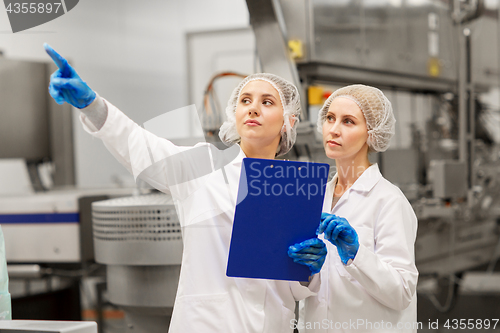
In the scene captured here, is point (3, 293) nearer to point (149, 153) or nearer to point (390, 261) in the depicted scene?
point (149, 153)

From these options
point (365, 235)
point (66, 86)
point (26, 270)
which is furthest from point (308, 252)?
point (26, 270)

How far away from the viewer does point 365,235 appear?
1098 millimetres

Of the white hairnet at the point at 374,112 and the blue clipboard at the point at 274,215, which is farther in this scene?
the white hairnet at the point at 374,112

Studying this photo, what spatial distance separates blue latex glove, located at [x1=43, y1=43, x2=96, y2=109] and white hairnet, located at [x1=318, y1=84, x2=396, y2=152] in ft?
1.91

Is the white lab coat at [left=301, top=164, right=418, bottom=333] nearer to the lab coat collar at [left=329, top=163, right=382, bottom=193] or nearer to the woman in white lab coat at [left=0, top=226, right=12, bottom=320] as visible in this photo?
the lab coat collar at [left=329, top=163, right=382, bottom=193]

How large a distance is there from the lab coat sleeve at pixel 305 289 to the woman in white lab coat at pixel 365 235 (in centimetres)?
1

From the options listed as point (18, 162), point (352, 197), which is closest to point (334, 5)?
point (352, 197)

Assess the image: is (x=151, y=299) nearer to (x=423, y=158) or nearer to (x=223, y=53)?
(x=423, y=158)

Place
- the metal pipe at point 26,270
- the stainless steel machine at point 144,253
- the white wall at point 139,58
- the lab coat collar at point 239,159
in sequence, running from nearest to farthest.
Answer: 1. the lab coat collar at point 239,159
2. the stainless steel machine at point 144,253
3. the metal pipe at point 26,270
4. the white wall at point 139,58

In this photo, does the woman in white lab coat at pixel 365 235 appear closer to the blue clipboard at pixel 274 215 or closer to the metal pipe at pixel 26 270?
the blue clipboard at pixel 274 215

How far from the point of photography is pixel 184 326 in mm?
1065

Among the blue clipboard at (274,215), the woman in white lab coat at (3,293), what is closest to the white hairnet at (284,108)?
the blue clipboard at (274,215)

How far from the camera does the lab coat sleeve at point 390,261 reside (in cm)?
101

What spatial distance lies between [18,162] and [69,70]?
2.35 metres
